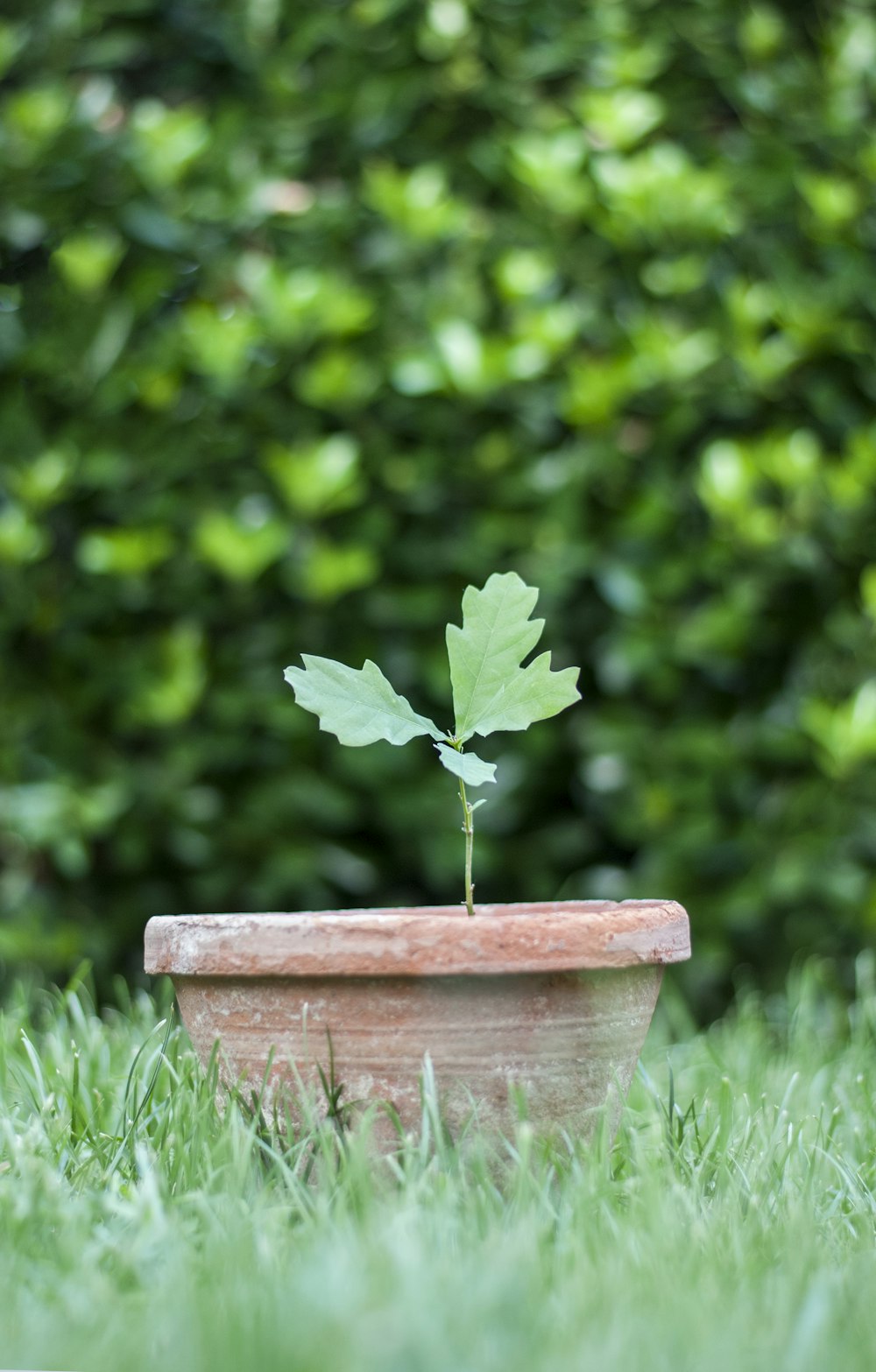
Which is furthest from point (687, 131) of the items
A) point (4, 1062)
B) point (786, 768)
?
point (4, 1062)

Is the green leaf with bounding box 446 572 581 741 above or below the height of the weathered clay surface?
above

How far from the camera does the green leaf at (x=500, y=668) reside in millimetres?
1218

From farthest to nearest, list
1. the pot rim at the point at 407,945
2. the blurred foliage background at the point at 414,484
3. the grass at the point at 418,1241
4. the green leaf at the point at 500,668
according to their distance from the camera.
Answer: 1. the blurred foliage background at the point at 414,484
2. the green leaf at the point at 500,668
3. the pot rim at the point at 407,945
4. the grass at the point at 418,1241

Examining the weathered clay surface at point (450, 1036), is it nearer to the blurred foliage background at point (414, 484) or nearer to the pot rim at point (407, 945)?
the pot rim at point (407, 945)

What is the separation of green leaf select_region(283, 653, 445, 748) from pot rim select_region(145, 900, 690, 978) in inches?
6.3

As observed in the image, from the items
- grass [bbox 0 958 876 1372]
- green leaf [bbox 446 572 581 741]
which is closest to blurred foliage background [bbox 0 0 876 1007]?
grass [bbox 0 958 876 1372]

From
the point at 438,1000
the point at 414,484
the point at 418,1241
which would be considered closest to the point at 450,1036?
the point at 438,1000

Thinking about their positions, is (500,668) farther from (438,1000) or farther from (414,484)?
(414,484)

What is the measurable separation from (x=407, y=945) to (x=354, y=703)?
22cm

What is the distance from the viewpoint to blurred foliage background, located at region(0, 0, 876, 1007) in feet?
7.28

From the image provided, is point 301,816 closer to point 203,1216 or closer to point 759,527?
point 759,527

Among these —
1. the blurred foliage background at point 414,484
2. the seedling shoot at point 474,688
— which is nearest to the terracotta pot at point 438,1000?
the seedling shoot at point 474,688

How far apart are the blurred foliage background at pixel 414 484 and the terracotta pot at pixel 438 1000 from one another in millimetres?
1010

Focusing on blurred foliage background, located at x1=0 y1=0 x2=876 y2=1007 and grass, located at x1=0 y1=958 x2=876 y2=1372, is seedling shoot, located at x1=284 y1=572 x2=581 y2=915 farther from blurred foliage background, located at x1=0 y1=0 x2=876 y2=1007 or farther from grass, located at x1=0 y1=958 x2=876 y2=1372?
blurred foliage background, located at x1=0 y1=0 x2=876 y2=1007
